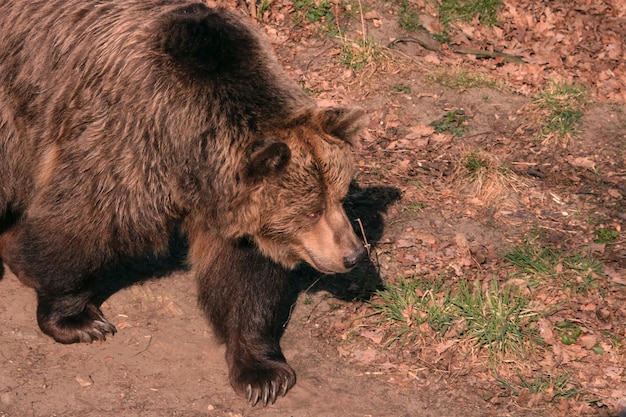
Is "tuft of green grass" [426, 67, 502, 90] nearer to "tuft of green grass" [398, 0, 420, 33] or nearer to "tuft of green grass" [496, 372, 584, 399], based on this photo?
"tuft of green grass" [398, 0, 420, 33]

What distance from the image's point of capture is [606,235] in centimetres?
651

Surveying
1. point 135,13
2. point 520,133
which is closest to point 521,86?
point 520,133

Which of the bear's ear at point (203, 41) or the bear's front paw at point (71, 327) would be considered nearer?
the bear's ear at point (203, 41)

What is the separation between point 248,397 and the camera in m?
5.01

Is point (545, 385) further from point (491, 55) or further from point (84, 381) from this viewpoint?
point (491, 55)

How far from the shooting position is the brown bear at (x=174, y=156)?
459 cm

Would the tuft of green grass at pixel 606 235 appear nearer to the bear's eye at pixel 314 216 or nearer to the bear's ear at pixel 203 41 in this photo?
the bear's eye at pixel 314 216

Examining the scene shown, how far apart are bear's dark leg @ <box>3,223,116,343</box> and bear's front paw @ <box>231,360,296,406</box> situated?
3.13ft

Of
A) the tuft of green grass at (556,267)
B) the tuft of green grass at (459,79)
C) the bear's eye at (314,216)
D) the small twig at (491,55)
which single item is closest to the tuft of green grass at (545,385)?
the tuft of green grass at (556,267)

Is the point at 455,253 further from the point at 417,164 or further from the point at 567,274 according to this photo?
the point at 417,164

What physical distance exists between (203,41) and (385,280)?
89.5 inches

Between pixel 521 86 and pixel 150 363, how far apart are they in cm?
502

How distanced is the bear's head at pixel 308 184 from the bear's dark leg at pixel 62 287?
3.48 ft

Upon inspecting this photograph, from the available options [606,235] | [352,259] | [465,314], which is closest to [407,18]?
[606,235]
